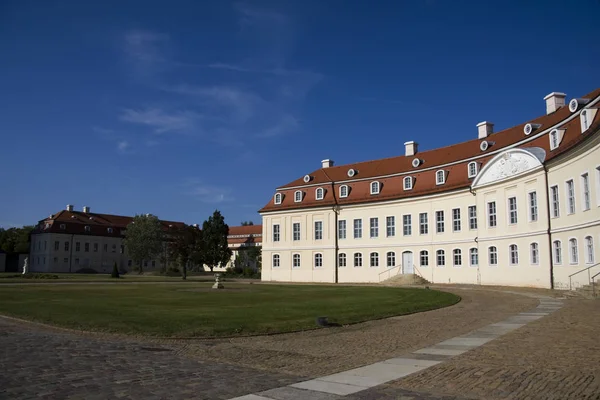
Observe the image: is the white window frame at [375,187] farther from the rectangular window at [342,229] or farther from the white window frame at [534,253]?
the white window frame at [534,253]

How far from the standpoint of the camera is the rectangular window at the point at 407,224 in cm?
4697

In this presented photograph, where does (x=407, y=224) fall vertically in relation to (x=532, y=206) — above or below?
below

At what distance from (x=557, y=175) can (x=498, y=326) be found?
20.4 metres

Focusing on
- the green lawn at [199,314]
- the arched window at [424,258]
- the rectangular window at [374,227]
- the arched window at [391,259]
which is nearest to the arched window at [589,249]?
the green lawn at [199,314]

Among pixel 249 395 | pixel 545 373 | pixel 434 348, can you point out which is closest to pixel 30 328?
pixel 249 395

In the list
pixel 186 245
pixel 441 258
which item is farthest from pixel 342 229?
pixel 186 245

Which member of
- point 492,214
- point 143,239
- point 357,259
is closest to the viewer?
point 492,214

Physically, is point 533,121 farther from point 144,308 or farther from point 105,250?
point 105,250

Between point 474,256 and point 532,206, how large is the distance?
775 cm

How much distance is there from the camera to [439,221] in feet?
145

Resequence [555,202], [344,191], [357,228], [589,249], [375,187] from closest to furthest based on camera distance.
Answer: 1. [589,249]
2. [555,202]
3. [375,187]
4. [357,228]
5. [344,191]

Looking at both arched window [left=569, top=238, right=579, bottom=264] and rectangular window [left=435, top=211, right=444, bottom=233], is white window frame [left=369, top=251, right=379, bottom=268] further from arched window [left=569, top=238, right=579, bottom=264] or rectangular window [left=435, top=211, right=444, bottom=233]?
arched window [left=569, top=238, right=579, bottom=264]

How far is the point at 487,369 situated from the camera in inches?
342

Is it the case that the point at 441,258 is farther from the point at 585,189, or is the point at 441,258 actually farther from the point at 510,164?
the point at 585,189
